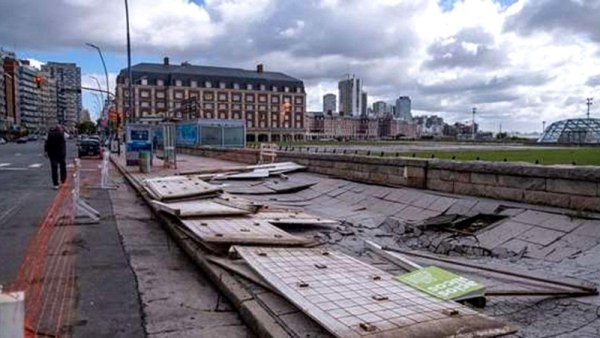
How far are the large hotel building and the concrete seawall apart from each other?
124 metres

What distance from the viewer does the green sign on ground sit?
504cm

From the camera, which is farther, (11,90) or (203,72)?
(11,90)

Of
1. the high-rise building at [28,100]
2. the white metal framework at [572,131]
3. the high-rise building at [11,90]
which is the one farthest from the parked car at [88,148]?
the high-rise building at [28,100]

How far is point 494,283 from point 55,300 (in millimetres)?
4616

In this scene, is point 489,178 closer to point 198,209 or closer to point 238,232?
point 238,232

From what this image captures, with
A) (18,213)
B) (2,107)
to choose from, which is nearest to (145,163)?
(18,213)

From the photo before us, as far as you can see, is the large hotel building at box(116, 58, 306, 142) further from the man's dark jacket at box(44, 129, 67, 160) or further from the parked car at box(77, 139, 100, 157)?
the man's dark jacket at box(44, 129, 67, 160)

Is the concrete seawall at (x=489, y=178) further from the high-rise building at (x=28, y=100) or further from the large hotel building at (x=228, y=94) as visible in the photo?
the high-rise building at (x=28, y=100)

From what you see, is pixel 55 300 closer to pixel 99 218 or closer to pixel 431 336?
pixel 431 336

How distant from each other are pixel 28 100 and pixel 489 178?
20093 centimetres

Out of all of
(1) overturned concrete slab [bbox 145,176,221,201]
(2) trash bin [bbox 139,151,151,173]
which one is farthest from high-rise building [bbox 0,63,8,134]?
(1) overturned concrete slab [bbox 145,176,221,201]

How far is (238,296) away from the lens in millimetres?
5363

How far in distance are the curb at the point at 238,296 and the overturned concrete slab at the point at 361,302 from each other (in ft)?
0.86

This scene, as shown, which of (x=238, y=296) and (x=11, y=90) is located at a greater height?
(x=11, y=90)
